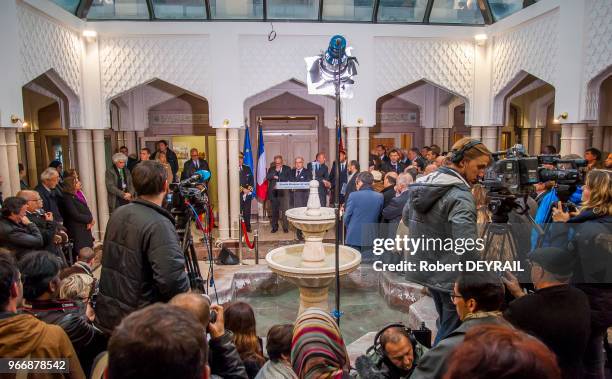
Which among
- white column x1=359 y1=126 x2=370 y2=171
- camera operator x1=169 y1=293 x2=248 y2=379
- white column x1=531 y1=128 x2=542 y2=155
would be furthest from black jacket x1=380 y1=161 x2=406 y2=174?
camera operator x1=169 y1=293 x2=248 y2=379

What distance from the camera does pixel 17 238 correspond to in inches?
144

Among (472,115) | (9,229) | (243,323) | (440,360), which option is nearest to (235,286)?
(9,229)

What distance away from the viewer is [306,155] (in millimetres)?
11148

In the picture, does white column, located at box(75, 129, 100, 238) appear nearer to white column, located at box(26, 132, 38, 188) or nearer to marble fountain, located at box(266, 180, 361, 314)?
white column, located at box(26, 132, 38, 188)

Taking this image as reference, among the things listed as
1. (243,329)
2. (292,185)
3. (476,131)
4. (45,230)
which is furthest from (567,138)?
(45,230)

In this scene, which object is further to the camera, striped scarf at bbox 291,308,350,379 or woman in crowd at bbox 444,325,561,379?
striped scarf at bbox 291,308,350,379

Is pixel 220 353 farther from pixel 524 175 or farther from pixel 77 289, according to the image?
pixel 524 175

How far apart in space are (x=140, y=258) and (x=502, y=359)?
1653mm

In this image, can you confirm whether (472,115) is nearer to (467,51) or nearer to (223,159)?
(467,51)

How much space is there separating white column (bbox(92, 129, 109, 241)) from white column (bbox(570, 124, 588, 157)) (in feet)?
25.8

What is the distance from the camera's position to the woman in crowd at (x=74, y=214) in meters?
5.47

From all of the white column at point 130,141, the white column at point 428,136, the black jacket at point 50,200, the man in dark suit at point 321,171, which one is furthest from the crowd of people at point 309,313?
the white column at point 428,136

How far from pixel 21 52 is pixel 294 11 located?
441 cm

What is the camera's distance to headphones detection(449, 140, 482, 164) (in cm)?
236
